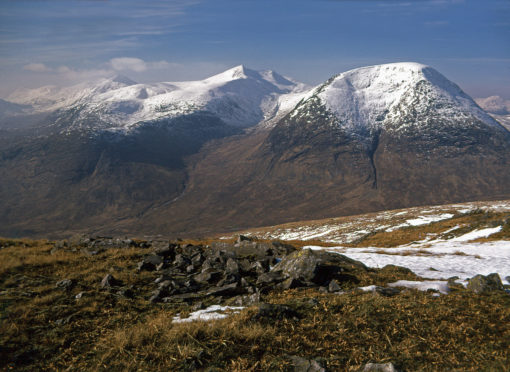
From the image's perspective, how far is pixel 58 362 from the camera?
7.15 meters

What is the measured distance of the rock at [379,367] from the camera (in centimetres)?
617

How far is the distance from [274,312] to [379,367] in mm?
3147

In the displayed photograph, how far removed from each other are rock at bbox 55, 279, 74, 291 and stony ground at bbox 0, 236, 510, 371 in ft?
0.14

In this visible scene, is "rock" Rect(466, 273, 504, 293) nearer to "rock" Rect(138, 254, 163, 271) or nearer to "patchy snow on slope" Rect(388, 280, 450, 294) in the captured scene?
"patchy snow on slope" Rect(388, 280, 450, 294)

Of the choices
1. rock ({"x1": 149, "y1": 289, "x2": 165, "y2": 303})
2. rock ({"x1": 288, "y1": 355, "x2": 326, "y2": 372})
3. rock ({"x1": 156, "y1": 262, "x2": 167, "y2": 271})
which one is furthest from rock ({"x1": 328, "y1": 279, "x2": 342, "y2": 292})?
rock ({"x1": 156, "y1": 262, "x2": 167, "y2": 271})

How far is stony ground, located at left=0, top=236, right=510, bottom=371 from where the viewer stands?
6828 mm

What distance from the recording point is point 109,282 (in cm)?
1244

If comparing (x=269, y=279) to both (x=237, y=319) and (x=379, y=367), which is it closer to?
(x=237, y=319)

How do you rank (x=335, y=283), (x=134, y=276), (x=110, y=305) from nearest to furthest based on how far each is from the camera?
(x=110, y=305), (x=335, y=283), (x=134, y=276)

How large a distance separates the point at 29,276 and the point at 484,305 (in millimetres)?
19026

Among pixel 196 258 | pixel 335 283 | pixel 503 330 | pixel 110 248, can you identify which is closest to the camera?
pixel 503 330

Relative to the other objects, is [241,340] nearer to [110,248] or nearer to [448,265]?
[110,248]

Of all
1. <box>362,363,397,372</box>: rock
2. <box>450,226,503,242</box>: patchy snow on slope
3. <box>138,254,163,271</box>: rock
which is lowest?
<box>450,226,503,242</box>: patchy snow on slope

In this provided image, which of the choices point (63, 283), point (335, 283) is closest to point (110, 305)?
point (63, 283)
